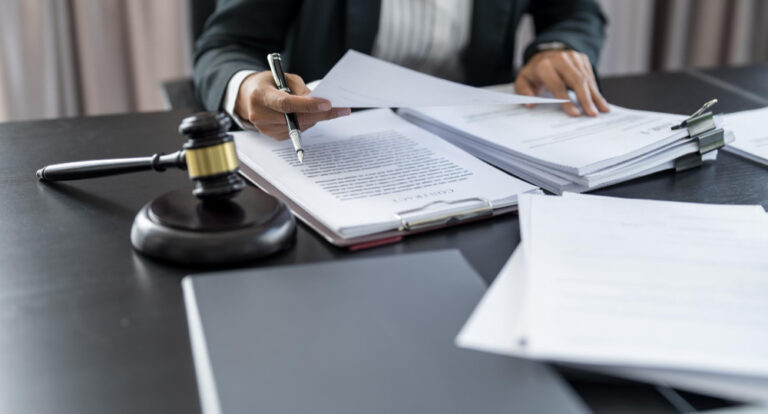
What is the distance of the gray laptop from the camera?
1.35 feet

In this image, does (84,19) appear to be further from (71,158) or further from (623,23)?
(623,23)

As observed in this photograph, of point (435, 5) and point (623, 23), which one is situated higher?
point (435, 5)

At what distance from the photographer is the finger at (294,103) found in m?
0.82

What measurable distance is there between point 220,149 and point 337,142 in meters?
0.28

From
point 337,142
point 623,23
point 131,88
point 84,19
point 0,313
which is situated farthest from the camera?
point 623,23

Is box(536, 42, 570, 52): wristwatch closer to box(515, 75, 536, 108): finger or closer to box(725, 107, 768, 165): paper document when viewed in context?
box(515, 75, 536, 108): finger

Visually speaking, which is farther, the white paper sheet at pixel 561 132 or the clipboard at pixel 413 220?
the white paper sheet at pixel 561 132

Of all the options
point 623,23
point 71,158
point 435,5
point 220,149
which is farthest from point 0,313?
point 623,23

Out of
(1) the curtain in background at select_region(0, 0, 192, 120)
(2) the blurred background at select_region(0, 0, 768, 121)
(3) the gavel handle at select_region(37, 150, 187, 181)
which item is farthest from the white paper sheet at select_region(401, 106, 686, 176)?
(1) the curtain in background at select_region(0, 0, 192, 120)

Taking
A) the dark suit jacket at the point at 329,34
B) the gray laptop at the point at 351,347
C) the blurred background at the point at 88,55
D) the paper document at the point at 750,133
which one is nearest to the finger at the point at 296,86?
the dark suit jacket at the point at 329,34

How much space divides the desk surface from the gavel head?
0.23ft

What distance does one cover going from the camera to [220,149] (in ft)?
2.03

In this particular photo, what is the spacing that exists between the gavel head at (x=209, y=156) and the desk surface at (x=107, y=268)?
7 centimetres

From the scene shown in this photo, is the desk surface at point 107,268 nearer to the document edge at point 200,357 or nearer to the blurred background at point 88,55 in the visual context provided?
the document edge at point 200,357
